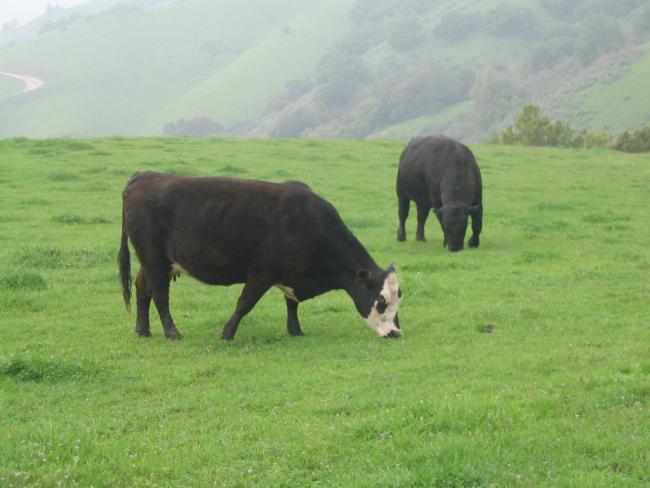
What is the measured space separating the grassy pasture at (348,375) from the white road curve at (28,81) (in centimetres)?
16067

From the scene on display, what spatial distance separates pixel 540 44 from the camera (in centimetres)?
15325

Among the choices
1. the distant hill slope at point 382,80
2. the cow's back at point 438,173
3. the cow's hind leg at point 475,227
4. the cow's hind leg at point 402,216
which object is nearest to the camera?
the cow's hind leg at point 475,227

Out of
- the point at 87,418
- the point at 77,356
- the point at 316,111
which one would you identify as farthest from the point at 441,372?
the point at 316,111

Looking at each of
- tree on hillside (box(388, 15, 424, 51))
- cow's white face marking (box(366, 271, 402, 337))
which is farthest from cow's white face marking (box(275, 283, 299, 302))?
tree on hillside (box(388, 15, 424, 51))

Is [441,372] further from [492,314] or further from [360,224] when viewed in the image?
[360,224]

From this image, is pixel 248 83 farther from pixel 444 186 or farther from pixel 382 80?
pixel 444 186

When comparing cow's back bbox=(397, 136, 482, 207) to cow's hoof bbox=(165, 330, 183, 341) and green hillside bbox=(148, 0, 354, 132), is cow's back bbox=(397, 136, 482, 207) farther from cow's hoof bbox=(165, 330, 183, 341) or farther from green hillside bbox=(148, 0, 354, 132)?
green hillside bbox=(148, 0, 354, 132)

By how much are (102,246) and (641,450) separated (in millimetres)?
13132

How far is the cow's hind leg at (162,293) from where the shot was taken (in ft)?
37.4

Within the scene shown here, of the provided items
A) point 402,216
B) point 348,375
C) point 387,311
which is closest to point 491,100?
point 402,216

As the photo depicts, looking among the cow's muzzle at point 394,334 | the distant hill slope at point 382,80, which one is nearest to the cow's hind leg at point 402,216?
the cow's muzzle at point 394,334

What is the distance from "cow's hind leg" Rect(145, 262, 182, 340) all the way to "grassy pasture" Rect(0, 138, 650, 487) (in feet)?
0.72

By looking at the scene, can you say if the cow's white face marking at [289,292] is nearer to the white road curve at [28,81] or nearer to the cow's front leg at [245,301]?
the cow's front leg at [245,301]

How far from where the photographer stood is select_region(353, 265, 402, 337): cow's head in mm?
11141
